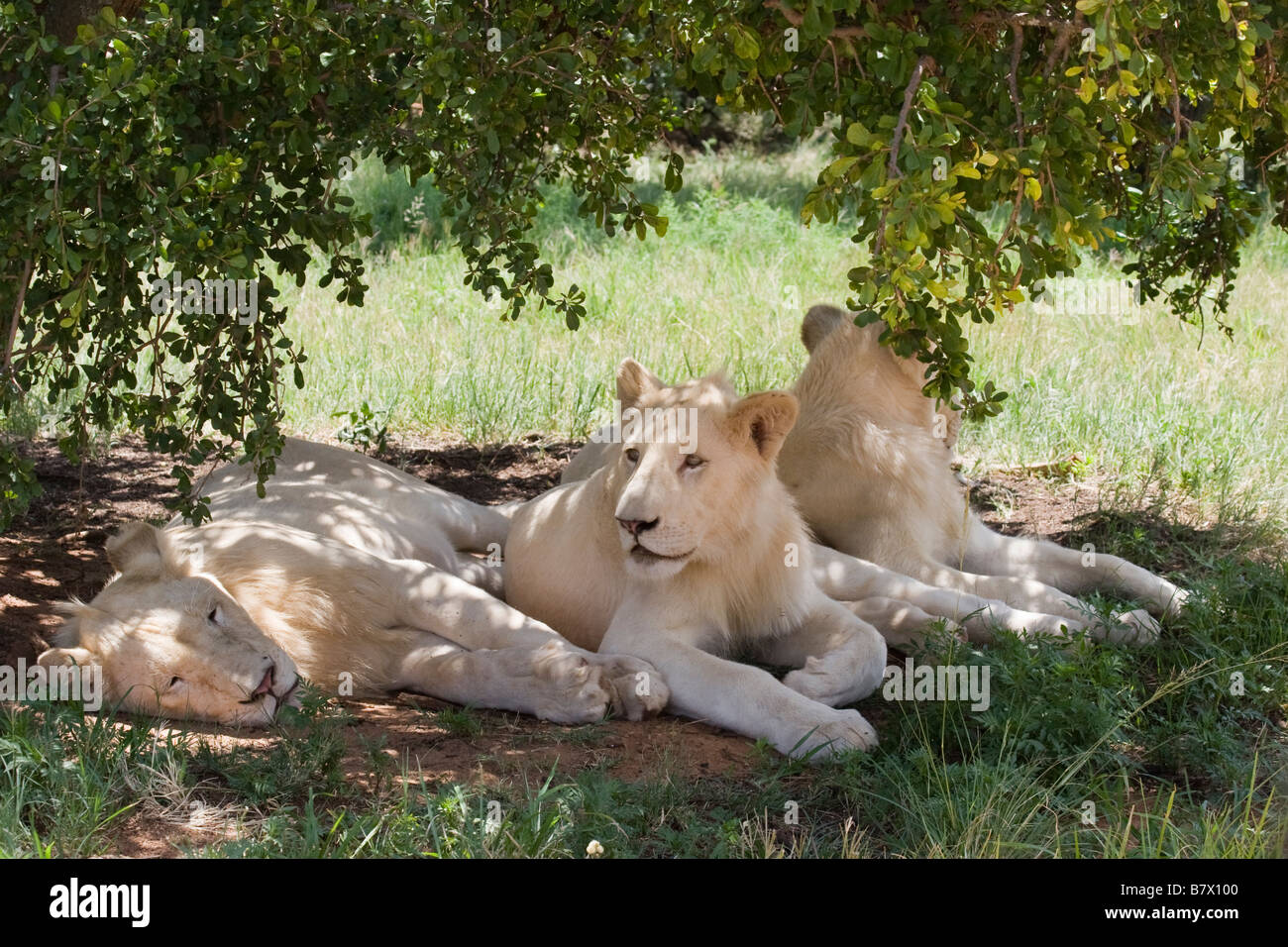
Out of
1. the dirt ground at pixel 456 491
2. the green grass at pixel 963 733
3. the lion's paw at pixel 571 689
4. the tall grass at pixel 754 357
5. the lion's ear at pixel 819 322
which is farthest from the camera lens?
the tall grass at pixel 754 357

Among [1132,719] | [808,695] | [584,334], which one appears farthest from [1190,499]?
[584,334]

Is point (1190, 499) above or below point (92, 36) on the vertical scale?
below

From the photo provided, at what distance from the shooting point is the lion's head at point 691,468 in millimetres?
4914

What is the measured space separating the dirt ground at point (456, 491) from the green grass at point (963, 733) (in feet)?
0.29

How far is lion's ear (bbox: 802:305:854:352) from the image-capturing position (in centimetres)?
690

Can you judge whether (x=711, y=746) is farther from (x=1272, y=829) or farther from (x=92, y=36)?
(x=92, y=36)

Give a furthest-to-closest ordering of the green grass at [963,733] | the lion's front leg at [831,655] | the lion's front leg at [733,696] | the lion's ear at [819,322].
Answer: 1. the lion's ear at [819,322]
2. the lion's front leg at [831,655]
3. the lion's front leg at [733,696]
4. the green grass at [963,733]

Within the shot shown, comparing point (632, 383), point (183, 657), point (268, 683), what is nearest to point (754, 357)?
point (632, 383)

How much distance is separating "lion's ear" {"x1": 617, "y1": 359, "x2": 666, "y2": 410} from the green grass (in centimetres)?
137

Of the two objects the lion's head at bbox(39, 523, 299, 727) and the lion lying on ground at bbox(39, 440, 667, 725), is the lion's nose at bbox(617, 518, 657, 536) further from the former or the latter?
the lion's head at bbox(39, 523, 299, 727)

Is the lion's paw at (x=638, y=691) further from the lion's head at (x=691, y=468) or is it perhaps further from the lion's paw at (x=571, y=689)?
the lion's head at (x=691, y=468)

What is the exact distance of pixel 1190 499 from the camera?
7645mm

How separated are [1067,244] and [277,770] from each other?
3.06 metres

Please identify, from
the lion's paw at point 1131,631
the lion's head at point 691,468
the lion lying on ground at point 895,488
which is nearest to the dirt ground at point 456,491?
the lion's head at point 691,468
